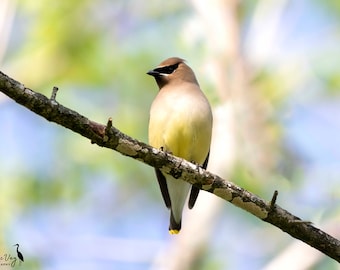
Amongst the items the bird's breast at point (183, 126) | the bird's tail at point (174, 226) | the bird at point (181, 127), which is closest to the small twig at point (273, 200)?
the bird at point (181, 127)

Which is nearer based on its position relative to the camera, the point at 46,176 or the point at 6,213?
the point at 6,213

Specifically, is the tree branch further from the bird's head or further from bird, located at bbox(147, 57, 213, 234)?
the bird's head

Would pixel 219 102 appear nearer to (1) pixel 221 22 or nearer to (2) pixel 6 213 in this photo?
(1) pixel 221 22

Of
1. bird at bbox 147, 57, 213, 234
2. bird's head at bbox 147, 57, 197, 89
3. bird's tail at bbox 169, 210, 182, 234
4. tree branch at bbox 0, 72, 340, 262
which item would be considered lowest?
tree branch at bbox 0, 72, 340, 262

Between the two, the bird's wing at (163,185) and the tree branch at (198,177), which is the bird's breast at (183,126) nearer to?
the bird's wing at (163,185)

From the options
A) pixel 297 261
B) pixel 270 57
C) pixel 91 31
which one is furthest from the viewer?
pixel 91 31

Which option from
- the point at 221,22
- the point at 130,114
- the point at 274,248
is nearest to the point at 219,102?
the point at 221,22

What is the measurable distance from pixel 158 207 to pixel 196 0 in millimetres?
3187

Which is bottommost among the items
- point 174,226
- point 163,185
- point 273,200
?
point 273,200

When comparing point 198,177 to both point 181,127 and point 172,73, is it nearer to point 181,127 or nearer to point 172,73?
point 181,127

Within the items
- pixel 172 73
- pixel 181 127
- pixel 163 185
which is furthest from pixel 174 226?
pixel 172 73

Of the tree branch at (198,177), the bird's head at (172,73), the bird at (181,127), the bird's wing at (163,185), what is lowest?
the tree branch at (198,177)

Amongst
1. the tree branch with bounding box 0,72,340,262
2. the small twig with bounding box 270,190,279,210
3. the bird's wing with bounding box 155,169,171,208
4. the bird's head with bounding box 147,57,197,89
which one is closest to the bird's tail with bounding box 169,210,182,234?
the bird's wing with bounding box 155,169,171,208

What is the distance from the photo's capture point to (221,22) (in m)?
10.1
